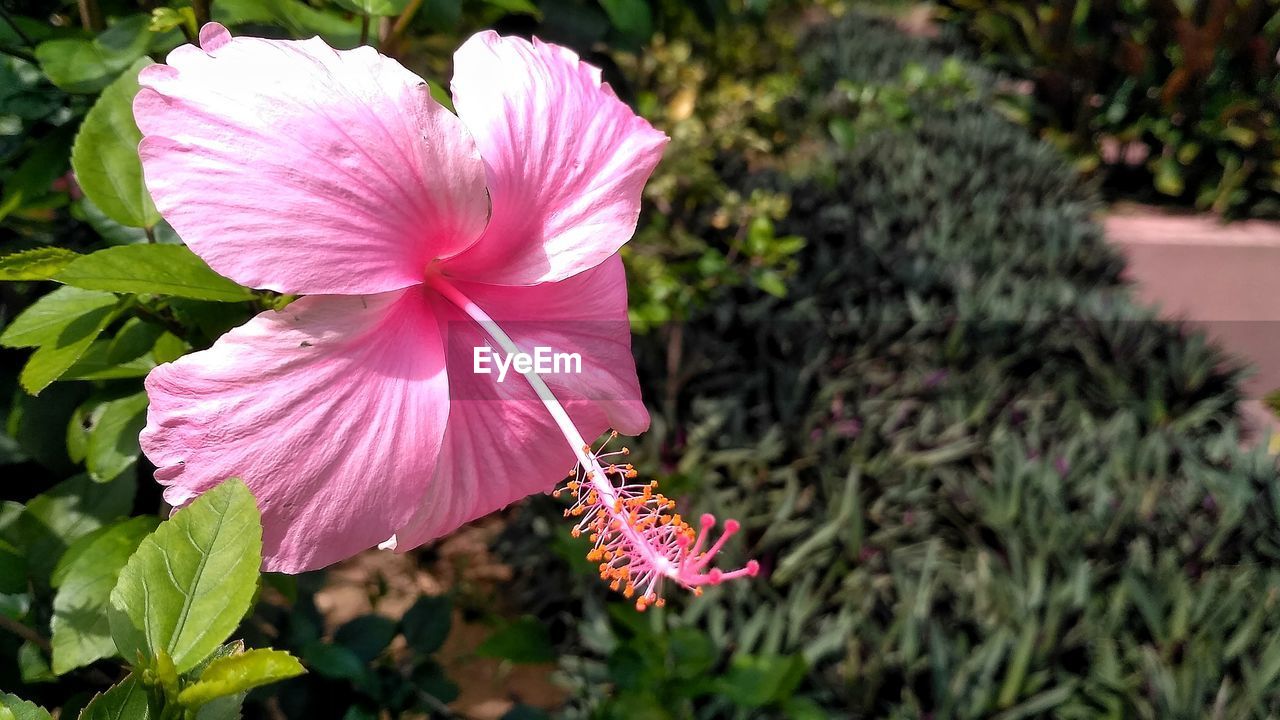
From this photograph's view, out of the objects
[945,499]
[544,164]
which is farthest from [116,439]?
[945,499]

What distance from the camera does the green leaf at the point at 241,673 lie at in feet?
1.42

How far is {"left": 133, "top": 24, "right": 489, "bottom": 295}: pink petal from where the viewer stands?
43 cm

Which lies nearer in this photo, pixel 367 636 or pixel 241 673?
pixel 241 673

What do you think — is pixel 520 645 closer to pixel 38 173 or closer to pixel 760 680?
pixel 760 680

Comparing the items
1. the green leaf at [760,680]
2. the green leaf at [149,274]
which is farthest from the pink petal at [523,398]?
the green leaf at [760,680]

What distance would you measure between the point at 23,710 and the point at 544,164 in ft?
1.40

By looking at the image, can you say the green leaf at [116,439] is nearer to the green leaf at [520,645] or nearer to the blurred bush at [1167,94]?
the green leaf at [520,645]

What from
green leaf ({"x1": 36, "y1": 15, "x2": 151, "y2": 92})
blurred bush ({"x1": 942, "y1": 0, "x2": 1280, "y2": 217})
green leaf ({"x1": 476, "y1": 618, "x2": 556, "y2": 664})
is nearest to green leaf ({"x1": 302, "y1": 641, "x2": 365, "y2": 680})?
green leaf ({"x1": 476, "y1": 618, "x2": 556, "y2": 664})

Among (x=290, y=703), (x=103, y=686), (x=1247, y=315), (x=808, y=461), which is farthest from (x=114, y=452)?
(x=1247, y=315)

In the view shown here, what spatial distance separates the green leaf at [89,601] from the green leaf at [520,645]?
26.6 inches

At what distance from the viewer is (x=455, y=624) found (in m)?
2.05

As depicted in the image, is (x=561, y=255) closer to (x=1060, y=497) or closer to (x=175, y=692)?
(x=175, y=692)

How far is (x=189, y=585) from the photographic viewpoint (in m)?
0.50

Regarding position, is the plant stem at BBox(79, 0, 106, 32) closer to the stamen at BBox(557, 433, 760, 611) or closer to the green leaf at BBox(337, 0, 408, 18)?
the green leaf at BBox(337, 0, 408, 18)
